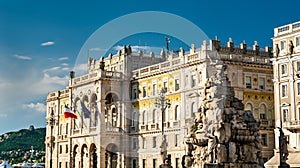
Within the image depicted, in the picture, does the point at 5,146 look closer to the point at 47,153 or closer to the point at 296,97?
the point at 47,153

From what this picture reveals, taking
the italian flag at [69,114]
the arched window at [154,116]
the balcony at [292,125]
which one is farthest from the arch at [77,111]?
the balcony at [292,125]

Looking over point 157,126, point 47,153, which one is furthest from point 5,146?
point 157,126

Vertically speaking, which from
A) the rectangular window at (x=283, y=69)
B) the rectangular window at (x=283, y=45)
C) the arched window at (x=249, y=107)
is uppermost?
the rectangular window at (x=283, y=45)

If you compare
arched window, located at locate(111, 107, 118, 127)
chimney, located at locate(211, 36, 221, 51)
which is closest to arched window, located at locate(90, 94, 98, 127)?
arched window, located at locate(111, 107, 118, 127)

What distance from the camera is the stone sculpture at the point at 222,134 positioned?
118 ft

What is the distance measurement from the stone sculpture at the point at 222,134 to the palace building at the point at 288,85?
2330cm

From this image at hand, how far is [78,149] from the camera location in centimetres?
8194

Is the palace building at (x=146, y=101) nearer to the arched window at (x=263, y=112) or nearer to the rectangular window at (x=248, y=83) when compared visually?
the rectangular window at (x=248, y=83)

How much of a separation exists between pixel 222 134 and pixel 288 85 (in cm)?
2817

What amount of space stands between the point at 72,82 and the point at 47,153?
694 inches

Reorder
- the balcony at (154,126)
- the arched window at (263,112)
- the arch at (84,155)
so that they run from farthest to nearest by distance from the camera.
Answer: the arch at (84,155)
the balcony at (154,126)
the arched window at (263,112)

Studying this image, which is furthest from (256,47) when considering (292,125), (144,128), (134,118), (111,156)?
(111,156)

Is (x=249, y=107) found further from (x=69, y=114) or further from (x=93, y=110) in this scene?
(x=69, y=114)

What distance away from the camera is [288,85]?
62.4 meters
